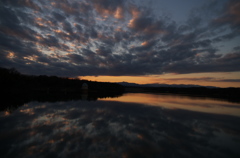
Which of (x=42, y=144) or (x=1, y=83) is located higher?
(x=1, y=83)

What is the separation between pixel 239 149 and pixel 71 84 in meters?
117

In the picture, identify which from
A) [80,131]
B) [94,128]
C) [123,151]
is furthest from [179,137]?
[80,131]

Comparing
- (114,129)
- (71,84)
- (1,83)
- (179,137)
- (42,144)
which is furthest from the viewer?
(71,84)

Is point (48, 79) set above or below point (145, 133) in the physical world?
above

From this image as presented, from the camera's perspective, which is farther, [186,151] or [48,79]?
[48,79]

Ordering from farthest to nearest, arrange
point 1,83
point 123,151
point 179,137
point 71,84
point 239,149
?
point 71,84
point 1,83
point 179,137
point 239,149
point 123,151

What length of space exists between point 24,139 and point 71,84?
112310 mm

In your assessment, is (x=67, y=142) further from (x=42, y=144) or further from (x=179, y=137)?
(x=179, y=137)

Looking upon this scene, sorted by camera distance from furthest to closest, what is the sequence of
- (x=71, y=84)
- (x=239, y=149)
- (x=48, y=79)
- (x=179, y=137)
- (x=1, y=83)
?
(x=71, y=84) → (x=48, y=79) → (x=1, y=83) → (x=179, y=137) → (x=239, y=149)

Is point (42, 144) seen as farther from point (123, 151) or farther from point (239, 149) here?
point (239, 149)

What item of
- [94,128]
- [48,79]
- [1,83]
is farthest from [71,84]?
[94,128]

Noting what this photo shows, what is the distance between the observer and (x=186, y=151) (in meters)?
6.94

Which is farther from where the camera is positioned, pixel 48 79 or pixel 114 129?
pixel 48 79

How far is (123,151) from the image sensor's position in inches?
260
